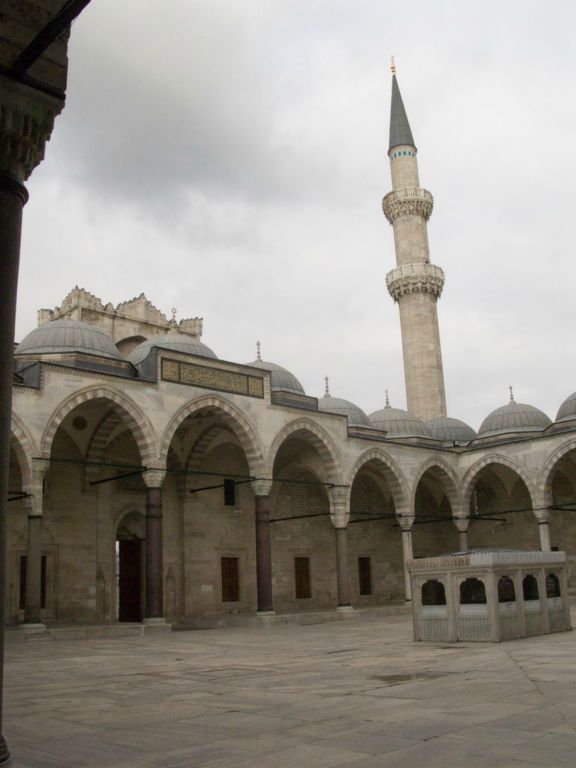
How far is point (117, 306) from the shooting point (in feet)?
86.0

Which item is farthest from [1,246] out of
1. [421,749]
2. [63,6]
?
[421,749]

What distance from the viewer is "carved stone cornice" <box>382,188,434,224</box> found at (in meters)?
31.3

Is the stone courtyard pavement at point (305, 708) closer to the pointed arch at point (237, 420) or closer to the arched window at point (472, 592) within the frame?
the arched window at point (472, 592)

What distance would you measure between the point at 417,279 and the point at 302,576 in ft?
41.3

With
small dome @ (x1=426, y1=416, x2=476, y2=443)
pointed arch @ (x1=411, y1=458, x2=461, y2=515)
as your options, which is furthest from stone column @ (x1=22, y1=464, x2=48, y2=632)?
small dome @ (x1=426, y1=416, x2=476, y2=443)

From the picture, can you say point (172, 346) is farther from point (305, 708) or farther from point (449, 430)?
point (305, 708)

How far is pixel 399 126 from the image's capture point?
3325 cm

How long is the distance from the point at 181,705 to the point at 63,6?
4771mm

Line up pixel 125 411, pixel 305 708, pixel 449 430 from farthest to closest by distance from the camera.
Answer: pixel 449 430 → pixel 125 411 → pixel 305 708

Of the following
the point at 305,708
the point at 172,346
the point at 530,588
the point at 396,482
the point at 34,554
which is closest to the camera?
the point at 305,708

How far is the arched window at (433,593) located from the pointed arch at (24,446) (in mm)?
7862

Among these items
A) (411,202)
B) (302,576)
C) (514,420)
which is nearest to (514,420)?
(514,420)

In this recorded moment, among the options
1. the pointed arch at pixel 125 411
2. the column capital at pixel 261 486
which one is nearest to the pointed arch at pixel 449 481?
the column capital at pixel 261 486

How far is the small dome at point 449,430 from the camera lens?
28.5 meters
